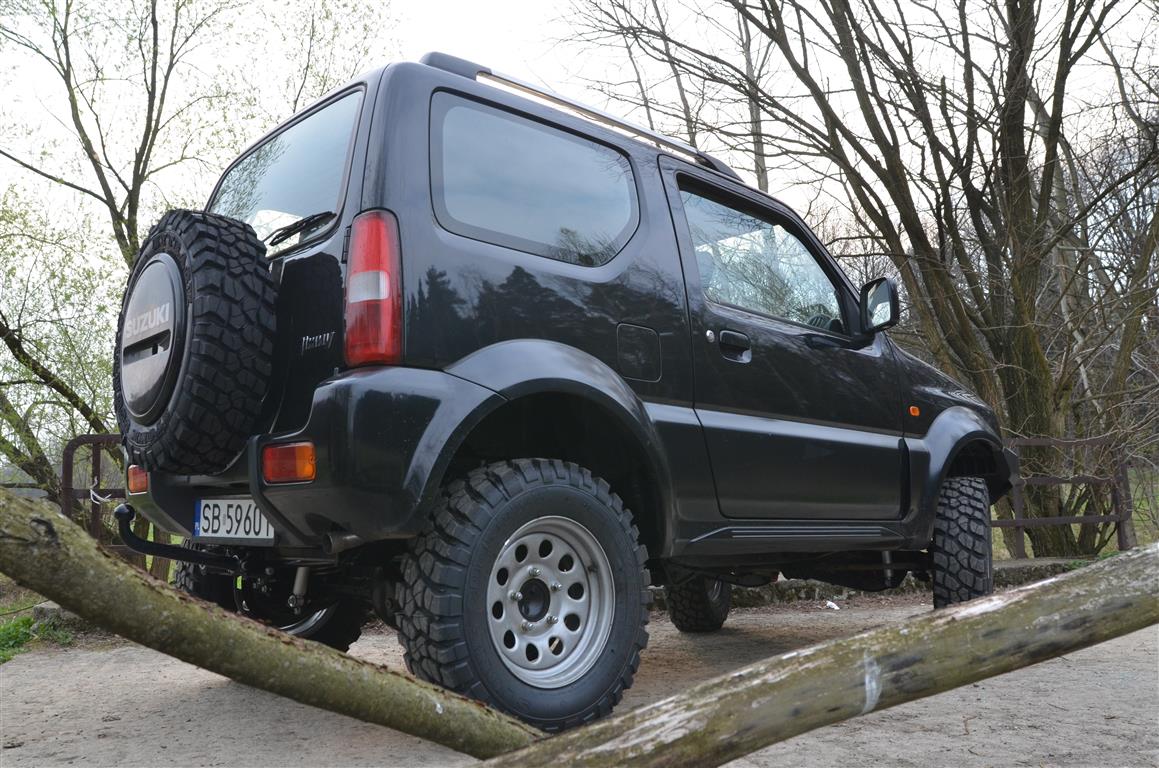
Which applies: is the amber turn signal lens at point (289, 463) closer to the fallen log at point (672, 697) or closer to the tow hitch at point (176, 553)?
the tow hitch at point (176, 553)

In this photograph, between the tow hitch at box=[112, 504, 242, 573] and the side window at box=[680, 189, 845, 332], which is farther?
the side window at box=[680, 189, 845, 332]

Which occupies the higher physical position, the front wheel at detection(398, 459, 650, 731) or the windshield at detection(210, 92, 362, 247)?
the windshield at detection(210, 92, 362, 247)

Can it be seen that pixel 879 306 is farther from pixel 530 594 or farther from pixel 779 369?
pixel 530 594

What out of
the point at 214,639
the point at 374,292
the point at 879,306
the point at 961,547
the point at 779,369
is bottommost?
the point at 961,547

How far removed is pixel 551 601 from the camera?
109 inches

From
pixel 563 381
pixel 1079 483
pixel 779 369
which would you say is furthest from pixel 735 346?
pixel 1079 483

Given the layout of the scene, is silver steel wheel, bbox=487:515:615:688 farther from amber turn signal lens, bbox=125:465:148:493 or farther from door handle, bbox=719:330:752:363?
amber turn signal lens, bbox=125:465:148:493

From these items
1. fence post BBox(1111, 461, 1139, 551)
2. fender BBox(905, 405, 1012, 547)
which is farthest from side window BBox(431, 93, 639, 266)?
fence post BBox(1111, 461, 1139, 551)

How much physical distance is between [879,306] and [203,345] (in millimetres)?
2935

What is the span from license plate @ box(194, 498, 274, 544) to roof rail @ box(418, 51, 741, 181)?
1.47 metres

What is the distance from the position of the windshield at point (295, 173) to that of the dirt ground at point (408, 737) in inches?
60.5

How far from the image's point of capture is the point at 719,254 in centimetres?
370

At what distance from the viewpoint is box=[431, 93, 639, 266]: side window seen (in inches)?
112

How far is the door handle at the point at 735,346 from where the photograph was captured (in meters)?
3.43
